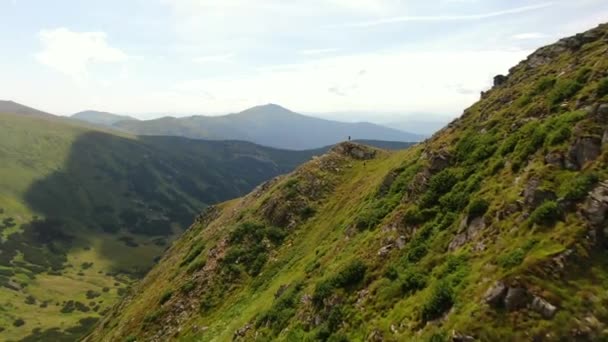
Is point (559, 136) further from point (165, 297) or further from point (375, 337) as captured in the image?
point (165, 297)

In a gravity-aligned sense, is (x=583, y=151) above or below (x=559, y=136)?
below

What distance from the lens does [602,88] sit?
93.9 feet

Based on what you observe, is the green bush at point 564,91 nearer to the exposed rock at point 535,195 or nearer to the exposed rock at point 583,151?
the exposed rock at point 583,151

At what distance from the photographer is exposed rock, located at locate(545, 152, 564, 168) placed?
25.9 m

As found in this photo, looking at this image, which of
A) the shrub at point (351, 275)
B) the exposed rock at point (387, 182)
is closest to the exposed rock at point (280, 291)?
the shrub at point (351, 275)

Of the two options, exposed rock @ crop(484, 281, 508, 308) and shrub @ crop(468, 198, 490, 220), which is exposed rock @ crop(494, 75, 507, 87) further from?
exposed rock @ crop(484, 281, 508, 308)

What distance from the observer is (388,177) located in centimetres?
4697

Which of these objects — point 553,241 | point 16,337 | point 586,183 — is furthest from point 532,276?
point 16,337

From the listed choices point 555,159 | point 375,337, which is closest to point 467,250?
point 375,337

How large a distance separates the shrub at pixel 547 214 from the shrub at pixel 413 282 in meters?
7.11

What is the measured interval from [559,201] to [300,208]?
44.5 meters

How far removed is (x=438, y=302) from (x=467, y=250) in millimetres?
4395

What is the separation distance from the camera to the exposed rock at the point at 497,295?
798 inches

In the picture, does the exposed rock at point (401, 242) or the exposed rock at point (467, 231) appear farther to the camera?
Result: the exposed rock at point (401, 242)
